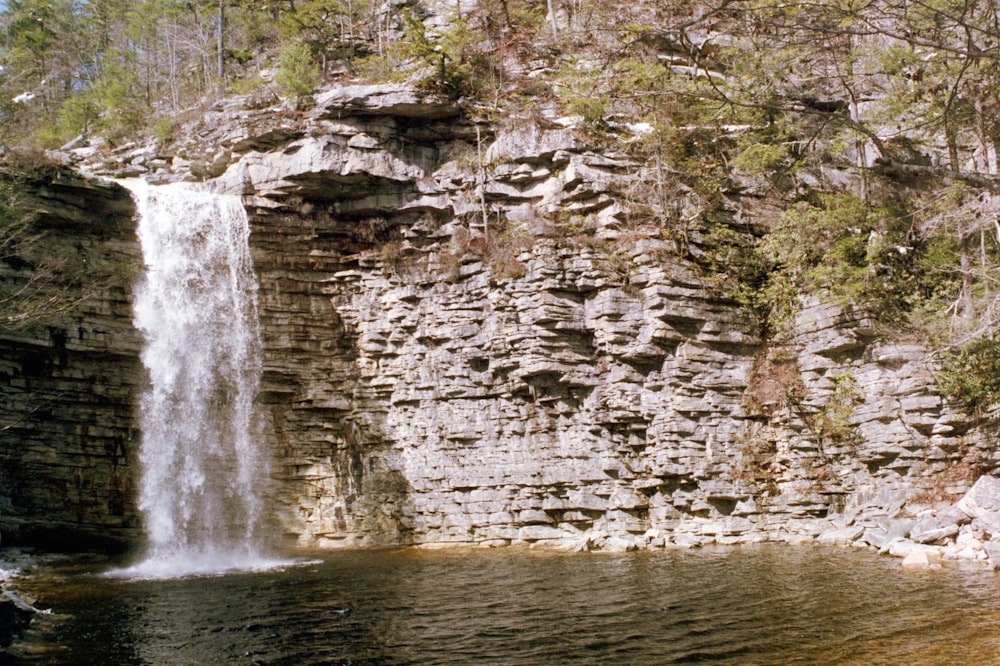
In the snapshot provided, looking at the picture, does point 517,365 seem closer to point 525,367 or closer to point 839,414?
point 525,367

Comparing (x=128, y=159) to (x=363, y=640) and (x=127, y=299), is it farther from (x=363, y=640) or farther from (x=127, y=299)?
(x=363, y=640)

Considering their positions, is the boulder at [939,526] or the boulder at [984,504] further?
the boulder at [939,526]

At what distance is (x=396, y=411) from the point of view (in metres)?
21.2

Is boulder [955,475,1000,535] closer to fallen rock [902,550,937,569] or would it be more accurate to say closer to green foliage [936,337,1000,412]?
fallen rock [902,550,937,569]

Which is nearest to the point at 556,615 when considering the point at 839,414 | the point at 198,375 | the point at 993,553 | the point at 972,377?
the point at 993,553

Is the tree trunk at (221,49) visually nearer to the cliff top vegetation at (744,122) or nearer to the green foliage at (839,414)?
the cliff top vegetation at (744,122)

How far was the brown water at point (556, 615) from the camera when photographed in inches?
335

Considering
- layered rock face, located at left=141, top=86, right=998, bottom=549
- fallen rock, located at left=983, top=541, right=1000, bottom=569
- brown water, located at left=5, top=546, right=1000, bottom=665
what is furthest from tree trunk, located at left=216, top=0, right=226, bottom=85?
fallen rock, located at left=983, top=541, right=1000, bottom=569

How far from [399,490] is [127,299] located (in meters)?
9.12

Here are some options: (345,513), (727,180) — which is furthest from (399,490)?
(727,180)

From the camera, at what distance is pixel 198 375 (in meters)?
20.7

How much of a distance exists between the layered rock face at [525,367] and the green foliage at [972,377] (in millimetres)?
381

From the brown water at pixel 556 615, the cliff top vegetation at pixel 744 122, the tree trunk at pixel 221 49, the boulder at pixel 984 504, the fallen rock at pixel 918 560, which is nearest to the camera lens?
the brown water at pixel 556 615

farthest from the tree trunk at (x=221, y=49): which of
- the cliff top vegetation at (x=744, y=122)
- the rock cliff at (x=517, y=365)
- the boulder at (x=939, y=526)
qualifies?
the boulder at (x=939, y=526)
